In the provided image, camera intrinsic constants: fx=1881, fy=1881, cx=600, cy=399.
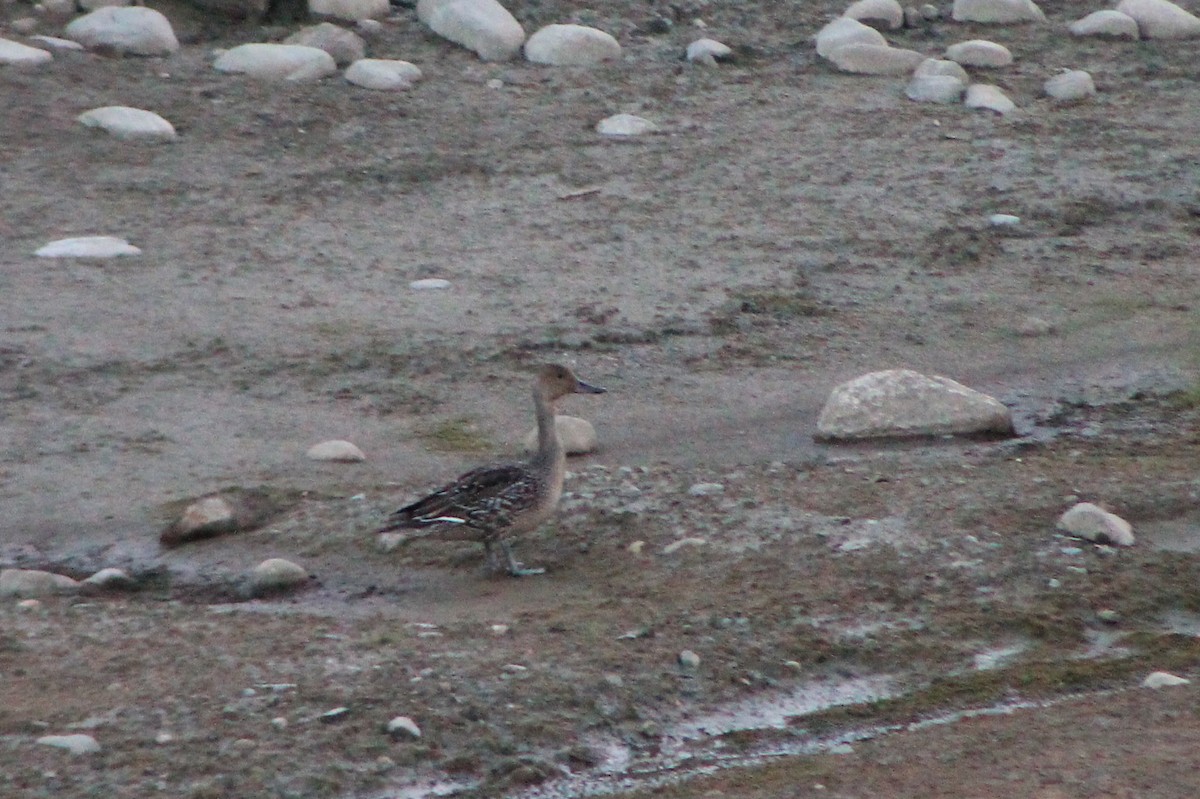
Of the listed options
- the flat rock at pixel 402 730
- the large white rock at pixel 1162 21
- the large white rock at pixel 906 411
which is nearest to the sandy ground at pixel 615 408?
the flat rock at pixel 402 730

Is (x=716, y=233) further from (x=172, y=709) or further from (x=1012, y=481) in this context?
(x=172, y=709)

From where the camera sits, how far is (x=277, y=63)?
1276 cm

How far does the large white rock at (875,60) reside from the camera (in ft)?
43.8

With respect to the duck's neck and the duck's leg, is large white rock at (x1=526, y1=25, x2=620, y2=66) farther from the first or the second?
the duck's leg

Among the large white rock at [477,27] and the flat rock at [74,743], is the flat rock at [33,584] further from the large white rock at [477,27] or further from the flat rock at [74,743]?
the large white rock at [477,27]

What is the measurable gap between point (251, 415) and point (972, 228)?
4576 mm

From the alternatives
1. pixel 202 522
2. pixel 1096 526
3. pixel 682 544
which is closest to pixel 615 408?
pixel 682 544

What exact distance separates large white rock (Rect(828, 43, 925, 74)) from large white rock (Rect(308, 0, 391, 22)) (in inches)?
132

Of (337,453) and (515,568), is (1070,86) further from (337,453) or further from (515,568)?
(515,568)

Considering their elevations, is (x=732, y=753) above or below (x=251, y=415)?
above

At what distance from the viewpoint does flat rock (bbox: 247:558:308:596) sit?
629cm

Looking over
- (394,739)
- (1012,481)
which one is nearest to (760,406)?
(1012,481)

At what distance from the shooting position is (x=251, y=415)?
319 inches

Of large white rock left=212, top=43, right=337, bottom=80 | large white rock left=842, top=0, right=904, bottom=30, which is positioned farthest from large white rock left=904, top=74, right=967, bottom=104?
large white rock left=212, top=43, right=337, bottom=80
